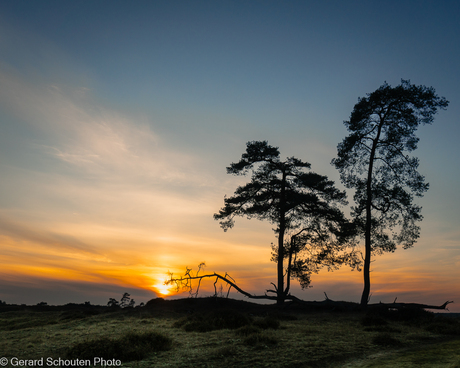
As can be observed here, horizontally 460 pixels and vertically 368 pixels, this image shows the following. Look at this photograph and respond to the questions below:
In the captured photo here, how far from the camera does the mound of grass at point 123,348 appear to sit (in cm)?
964

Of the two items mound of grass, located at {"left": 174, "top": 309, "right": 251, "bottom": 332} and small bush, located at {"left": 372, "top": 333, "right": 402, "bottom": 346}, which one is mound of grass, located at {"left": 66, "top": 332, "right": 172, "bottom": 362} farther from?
small bush, located at {"left": 372, "top": 333, "right": 402, "bottom": 346}

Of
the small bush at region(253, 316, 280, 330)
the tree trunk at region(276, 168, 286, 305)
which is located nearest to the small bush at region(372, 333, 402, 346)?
the small bush at region(253, 316, 280, 330)

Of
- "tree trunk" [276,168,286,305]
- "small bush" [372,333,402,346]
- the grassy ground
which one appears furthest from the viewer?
"tree trunk" [276,168,286,305]

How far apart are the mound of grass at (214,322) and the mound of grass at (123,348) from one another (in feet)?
11.4

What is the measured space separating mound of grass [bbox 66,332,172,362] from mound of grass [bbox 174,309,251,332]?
3.48 meters

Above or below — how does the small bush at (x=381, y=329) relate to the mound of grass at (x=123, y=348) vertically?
above

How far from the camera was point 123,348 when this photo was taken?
1005cm

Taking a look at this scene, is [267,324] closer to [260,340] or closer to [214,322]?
[214,322]

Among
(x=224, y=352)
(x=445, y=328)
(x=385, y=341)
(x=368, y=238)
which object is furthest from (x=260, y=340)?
(x=368, y=238)

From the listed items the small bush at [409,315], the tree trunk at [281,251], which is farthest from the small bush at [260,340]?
the tree trunk at [281,251]

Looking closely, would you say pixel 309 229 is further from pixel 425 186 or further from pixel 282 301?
pixel 425 186

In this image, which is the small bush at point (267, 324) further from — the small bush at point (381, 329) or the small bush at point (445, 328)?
the small bush at point (445, 328)

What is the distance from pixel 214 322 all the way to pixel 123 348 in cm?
588

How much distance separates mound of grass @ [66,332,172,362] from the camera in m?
9.64
